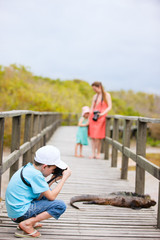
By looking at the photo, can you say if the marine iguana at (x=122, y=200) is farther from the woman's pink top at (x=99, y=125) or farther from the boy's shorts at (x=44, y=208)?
the woman's pink top at (x=99, y=125)

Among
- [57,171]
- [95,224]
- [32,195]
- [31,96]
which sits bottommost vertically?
[95,224]

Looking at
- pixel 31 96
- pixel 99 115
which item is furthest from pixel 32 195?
pixel 31 96

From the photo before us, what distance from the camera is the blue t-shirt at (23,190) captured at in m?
2.80

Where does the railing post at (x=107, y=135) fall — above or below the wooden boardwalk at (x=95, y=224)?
above

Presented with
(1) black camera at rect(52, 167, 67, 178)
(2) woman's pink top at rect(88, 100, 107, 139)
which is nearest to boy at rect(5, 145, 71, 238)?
(1) black camera at rect(52, 167, 67, 178)

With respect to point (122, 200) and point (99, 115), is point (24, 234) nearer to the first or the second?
point (122, 200)

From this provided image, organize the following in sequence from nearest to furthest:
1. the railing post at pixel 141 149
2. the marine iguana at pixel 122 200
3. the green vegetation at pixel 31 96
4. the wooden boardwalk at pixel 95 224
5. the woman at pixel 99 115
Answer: the wooden boardwalk at pixel 95 224, the marine iguana at pixel 122 200, the railing post at pixel 141 149, the woman at pixel 99 115, the green vegetation at pixel 31 96

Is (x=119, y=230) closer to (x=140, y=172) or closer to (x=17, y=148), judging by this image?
(x=140, y=172)

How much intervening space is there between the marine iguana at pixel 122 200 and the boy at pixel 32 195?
3.45ft

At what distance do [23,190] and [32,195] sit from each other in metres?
0.10

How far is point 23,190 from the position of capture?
284 centimetres

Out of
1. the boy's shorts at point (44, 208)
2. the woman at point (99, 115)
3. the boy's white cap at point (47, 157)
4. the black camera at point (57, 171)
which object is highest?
the woman at point (99, 115)

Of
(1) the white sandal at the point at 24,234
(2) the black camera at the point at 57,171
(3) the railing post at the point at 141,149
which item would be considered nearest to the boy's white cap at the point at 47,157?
(2) the black camera at the point at 57,171

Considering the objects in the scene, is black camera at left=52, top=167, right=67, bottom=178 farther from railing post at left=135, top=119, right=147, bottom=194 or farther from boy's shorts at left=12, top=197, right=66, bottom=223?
railing post at left=135, top=119, right=147, bottom=194
